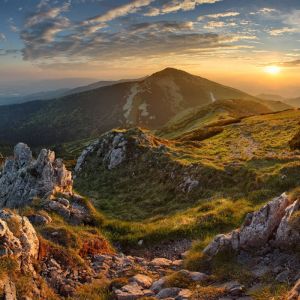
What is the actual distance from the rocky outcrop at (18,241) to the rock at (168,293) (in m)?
5.31

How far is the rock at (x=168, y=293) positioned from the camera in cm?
1329

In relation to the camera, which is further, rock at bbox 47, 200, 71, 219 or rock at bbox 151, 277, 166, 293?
rock at bbox 47, 200, 71, 219

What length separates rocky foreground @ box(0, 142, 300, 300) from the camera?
1331 centimetres

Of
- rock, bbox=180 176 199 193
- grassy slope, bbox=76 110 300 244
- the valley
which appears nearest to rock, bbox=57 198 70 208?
the valley

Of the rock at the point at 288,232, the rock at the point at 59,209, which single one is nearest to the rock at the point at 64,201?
the rock at the point at 59,209

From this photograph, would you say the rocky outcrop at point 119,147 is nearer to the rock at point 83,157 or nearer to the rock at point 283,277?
the rock at point 83,157

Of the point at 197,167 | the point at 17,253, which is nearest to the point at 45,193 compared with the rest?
the point at 17,253

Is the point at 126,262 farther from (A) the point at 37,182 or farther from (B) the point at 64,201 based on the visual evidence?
(A) the point at 37,182

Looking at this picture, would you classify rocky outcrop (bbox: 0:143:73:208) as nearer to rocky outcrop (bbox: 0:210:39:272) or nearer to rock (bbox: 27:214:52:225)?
rock (bbox: 27:214:52:225)

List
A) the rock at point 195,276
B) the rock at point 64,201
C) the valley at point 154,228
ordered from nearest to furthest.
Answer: the valley at point 154,228 < the rock at point 195,276 < the rock at point 64,201

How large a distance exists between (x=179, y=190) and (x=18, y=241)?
22.1m

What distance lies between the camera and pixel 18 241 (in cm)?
1527

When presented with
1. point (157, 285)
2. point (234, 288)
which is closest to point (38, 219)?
point (157, 285)

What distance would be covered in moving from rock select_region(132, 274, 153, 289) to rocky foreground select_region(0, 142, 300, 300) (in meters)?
0.04
